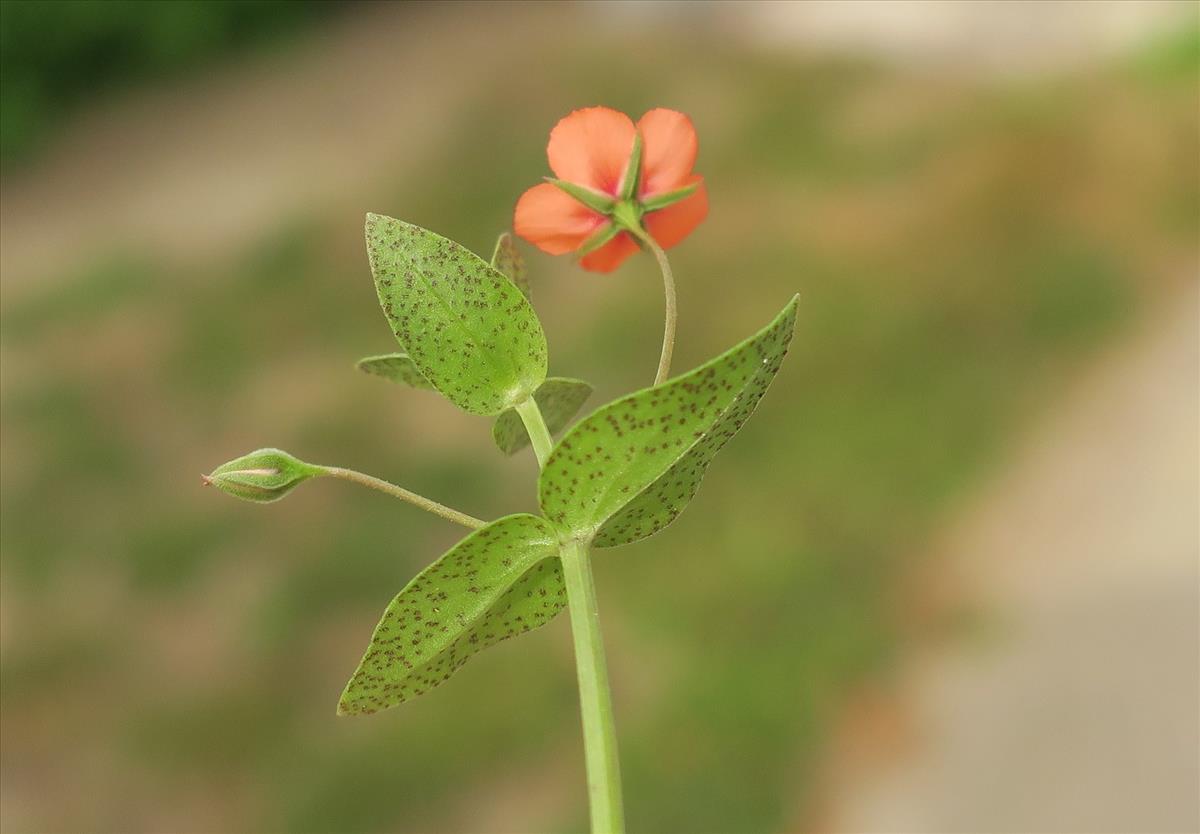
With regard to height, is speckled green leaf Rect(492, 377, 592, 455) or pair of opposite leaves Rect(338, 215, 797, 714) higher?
speckled green leaf Rect(492, 377, 592, 455)

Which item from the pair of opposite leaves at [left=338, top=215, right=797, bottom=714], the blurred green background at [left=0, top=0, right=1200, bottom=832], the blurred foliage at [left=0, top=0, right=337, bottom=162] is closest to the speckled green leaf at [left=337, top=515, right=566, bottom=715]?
the pair of opposite leaves at [left=338, top=215, right=797, bottom=714]

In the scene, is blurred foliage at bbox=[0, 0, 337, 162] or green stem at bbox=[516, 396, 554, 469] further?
blurred foliage at bbox=[0, 0, 337, 162]

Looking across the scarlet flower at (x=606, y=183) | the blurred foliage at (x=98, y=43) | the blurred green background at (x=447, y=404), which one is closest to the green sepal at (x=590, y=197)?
the scarlet flower at (x=606, y=183)

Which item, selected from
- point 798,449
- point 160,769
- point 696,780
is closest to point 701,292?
point 798,449

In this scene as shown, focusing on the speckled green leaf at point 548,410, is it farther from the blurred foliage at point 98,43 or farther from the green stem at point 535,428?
the blurred foliage at point 98,43

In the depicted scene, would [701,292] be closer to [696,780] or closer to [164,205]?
[696,780]

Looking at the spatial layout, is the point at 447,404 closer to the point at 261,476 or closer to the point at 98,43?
the point at 98,43

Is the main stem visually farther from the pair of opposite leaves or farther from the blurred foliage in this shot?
the blurred foliage
